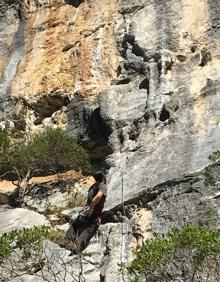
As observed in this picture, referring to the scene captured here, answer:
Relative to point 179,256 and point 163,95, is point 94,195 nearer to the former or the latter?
point 179,256

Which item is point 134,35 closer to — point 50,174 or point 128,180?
point 50,174

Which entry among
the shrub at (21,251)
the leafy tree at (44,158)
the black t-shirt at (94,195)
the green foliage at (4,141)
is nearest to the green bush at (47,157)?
the leafy tree at (44,158)

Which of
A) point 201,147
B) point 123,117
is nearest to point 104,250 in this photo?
point 201,147

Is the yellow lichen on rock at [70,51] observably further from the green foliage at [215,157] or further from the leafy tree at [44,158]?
the green foliage at [215,157]

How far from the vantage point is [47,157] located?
900 inches

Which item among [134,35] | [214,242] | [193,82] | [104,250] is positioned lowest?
[104,250]

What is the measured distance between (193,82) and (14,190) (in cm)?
705

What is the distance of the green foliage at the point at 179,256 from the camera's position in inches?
492

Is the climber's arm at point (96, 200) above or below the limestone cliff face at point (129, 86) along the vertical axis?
below

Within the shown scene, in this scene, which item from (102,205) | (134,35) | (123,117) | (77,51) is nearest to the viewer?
(102,205)

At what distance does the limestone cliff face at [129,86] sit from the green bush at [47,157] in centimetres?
105

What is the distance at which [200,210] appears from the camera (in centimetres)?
1552

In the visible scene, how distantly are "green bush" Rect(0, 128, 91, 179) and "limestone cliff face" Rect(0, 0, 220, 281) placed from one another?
1.05 metres

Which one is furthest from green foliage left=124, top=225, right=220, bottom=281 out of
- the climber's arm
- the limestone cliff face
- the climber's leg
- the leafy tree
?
the leafy tree
